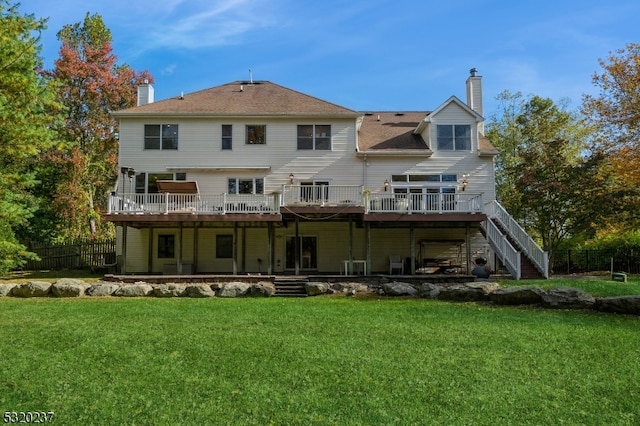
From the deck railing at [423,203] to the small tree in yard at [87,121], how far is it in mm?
18571

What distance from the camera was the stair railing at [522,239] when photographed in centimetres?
1755

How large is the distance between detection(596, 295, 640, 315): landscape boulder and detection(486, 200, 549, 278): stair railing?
6.47 metres

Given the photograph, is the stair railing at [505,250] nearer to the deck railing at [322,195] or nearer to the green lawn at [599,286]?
the green lawn at [599,286]

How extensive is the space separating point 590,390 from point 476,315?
15.7 ft

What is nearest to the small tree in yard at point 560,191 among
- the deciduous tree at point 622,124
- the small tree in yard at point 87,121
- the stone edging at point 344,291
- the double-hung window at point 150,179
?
the deciduous tree at point 622,124

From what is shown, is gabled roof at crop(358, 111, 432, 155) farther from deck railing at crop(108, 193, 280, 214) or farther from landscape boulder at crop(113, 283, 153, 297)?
landscape boulder at crop(113, 283, 153, 297)

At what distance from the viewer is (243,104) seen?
73.4 feet

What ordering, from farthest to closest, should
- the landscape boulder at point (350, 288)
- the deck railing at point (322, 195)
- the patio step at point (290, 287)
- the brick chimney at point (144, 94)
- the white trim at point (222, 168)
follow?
1. the brick chimney at point (144, 94)
2. the white trim at point (222, 168)
3. the deck railing at point (322, 195)
4. the patio step at point (290, 287)
5. the landscape boulder at point (350, 288)

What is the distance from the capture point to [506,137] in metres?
34.8

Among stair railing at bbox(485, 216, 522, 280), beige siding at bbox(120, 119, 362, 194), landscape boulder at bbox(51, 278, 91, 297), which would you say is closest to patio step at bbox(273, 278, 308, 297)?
beige siding at bbox(120, 119, 362, 194)

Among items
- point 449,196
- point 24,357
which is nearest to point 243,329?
point 24,357

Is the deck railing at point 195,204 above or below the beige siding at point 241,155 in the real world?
below

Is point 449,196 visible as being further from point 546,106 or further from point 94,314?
point 546,106

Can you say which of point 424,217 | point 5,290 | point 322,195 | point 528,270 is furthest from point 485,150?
point 5,290
